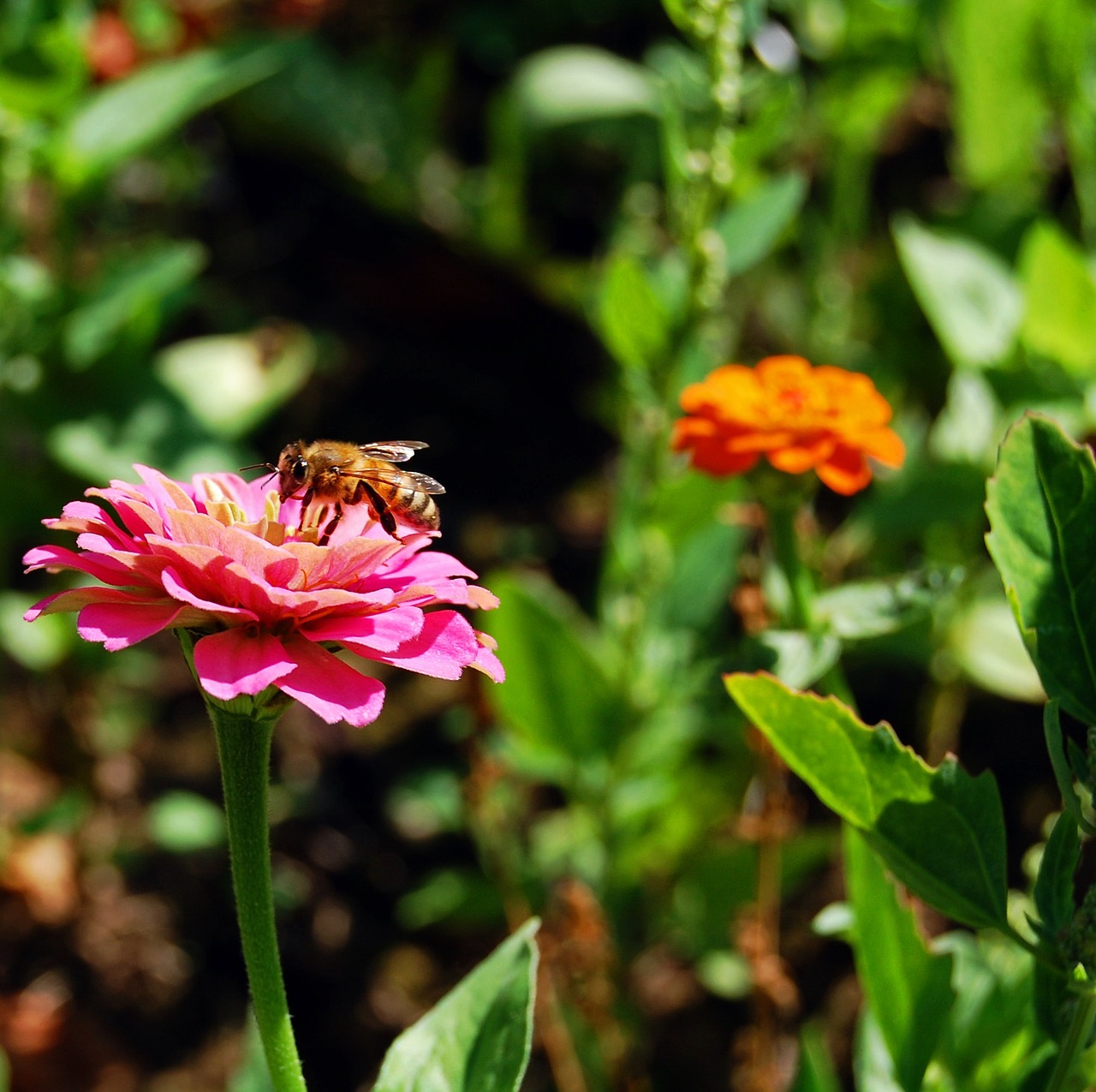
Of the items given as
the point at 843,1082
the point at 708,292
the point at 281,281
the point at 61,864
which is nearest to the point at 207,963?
the point at 61,864

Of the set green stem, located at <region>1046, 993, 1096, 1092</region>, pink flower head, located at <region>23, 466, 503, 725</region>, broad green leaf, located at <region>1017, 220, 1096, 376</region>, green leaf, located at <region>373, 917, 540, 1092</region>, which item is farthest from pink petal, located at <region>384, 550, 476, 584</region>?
broad green leaf, located at <region>1017, 220, 1096, 376</region>

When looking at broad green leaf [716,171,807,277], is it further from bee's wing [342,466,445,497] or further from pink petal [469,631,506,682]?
pink petal [469,631,506,682]

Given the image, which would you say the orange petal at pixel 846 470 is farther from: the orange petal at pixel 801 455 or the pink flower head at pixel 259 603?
the pink flower head at pixel 259 603

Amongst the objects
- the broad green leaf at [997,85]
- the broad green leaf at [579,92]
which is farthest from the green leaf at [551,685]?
the broad green leaf at [997,85]

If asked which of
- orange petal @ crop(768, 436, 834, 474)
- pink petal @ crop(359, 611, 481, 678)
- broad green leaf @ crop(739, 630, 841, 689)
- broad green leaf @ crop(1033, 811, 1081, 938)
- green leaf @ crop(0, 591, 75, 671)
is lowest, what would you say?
green leaf @ crop(0, 591, 75, 671)

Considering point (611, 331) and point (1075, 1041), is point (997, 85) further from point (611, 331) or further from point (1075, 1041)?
point (1075, 1041)

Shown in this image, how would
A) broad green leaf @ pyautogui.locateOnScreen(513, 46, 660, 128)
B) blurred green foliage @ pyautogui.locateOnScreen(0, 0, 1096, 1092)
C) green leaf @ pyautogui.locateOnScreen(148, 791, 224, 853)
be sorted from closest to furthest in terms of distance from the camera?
1. blurred green foliage @ pyautogui.locateOnScreen(0, 0, 1096, 1092)
2. green leaf @ pyautogui.locateOnScreen(148, 791, 224, 853)
3. broad green leaf @ pyautogui.locateOnScreen(513, 46, 660, 128)
